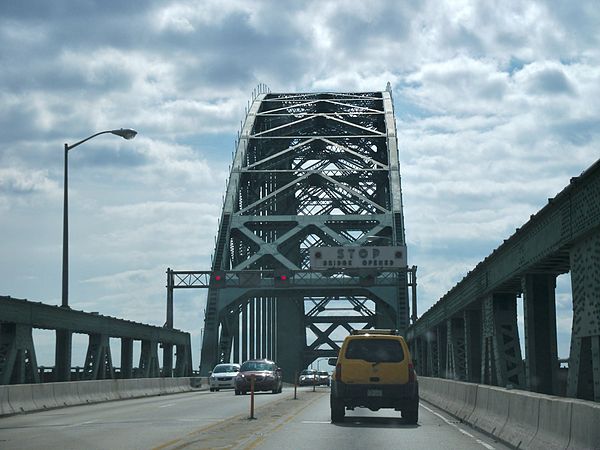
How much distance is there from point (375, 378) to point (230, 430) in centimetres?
416

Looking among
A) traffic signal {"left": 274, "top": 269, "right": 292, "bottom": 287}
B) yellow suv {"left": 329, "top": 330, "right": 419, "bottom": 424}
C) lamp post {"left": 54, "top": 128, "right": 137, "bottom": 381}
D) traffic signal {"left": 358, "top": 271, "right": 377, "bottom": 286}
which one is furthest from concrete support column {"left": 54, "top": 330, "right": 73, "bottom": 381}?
traffic signal {"left": 358, "top": 271, "right": 377, "bottom": 286}

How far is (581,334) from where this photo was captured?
55.6 feet

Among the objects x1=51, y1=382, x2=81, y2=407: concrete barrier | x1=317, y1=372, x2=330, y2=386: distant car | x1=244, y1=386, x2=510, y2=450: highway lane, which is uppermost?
x1=51, y1=382, x2=81, y2=407: concrete barrier

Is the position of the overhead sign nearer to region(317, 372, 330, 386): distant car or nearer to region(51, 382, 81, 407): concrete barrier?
region(317, 372, 330, 386): distant car

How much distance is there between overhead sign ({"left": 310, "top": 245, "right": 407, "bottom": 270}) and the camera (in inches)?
→ 2726

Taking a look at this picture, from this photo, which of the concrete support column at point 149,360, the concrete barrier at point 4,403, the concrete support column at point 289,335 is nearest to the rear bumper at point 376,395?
the concrete barrier at point 4,403

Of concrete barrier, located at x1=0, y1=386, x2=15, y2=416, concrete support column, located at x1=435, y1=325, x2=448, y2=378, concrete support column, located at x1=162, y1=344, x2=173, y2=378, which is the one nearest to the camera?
concrete barrier, located at x1=0, y1=386, x2=15, y2=416

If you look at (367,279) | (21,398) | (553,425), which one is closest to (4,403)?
(21,398)

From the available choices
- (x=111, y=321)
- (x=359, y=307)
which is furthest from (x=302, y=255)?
(x=111, y=321)

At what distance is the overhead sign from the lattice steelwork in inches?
57.1

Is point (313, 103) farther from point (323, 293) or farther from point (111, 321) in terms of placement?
point (111, 321)

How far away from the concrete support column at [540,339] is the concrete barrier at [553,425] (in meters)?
7.58

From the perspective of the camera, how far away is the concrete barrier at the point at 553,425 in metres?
12.9

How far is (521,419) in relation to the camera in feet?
53.5
